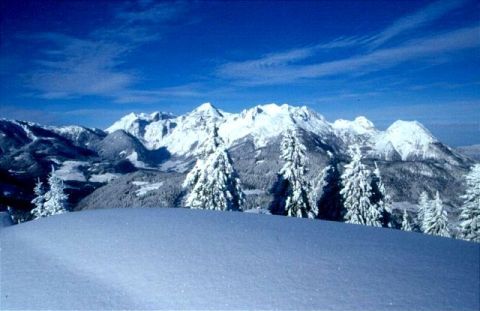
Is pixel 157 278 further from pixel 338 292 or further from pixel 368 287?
pixel 368 287

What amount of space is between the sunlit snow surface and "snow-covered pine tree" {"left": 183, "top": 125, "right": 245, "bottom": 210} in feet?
53.0

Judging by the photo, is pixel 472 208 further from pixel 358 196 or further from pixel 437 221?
pixel 437 221

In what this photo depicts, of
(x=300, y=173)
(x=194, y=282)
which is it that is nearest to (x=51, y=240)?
(x=194, y=282)

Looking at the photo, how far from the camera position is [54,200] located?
36375 millimetres

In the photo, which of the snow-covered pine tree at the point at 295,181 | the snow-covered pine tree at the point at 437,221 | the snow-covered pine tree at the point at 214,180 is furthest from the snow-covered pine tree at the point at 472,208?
the snow-covered pine tree at the point at 214,180

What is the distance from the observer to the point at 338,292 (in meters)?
5.53

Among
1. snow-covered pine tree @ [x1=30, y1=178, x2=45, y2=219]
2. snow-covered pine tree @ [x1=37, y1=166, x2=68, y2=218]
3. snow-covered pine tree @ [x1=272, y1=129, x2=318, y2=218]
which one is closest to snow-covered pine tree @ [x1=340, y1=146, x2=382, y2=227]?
snow-covered pine tree @ [x1=272, y1=129, x2=318, y2=218]

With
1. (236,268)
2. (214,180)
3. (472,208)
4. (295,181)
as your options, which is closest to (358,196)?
(295,181)

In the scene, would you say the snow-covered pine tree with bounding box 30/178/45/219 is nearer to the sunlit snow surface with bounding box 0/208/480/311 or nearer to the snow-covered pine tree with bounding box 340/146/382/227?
the sunlit snow surface with bounding box 0/208/480/311

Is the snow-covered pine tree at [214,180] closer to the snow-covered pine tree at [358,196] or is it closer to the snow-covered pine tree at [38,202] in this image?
the snow-covered pine tree at [358,196]

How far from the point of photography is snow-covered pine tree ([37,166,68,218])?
35.8 m

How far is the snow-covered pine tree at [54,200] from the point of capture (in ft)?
118

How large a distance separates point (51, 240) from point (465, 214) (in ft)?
103

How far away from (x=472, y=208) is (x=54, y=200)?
4250cm
